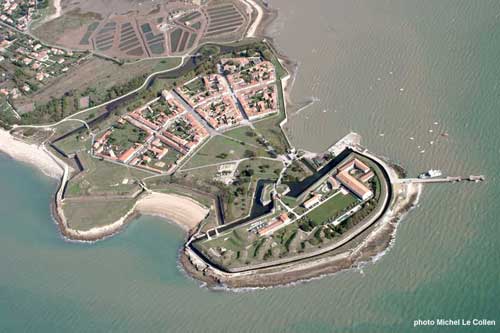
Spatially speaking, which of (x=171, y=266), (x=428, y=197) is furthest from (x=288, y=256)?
(x=428, y=197)

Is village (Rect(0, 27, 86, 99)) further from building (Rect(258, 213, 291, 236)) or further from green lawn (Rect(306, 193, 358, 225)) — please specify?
green lawn (Rect(306, 193, 358, 225))

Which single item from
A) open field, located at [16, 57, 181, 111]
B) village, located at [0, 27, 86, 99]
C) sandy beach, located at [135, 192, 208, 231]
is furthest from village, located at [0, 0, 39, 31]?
sandy beach, located at [135, 192, 208, 231]

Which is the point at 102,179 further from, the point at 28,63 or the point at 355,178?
the point at 28,63

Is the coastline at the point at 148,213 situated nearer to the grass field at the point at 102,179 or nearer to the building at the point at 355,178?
the grass field at the point at 102,179

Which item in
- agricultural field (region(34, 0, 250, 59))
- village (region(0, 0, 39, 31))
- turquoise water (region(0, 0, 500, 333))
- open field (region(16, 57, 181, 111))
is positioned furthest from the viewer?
village (region(0, 0, 39, 31))

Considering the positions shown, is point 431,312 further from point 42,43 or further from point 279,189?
point 42,43
